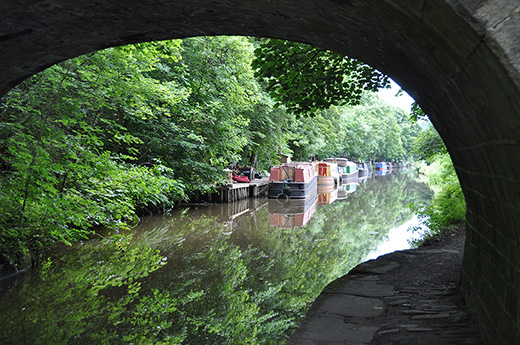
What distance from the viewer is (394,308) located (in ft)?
13.3

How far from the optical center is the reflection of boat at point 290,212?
1521 centimetres

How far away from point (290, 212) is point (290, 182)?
4.62 meters

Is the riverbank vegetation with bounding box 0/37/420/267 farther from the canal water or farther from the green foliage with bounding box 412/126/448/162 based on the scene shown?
the green foliage with bounding box 412/126/448/162

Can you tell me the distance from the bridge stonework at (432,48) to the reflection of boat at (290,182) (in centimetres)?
1874

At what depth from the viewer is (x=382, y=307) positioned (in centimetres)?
412

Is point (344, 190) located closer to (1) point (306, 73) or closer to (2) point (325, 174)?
(2) point (325, 174)

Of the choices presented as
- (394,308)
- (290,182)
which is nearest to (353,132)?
(290,182)

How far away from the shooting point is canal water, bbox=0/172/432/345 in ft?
17.7

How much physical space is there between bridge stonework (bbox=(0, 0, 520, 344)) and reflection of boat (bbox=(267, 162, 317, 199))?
18.7 m

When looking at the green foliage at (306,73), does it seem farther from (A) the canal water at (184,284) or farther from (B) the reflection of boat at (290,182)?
(B) the reflection of boat at (290,182)

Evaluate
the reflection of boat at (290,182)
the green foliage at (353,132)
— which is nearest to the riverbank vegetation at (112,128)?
the reflection of boat at (290,182)

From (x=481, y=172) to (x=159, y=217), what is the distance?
13.6m

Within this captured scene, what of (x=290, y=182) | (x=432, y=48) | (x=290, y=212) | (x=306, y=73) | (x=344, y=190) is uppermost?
(x=306, y=73)

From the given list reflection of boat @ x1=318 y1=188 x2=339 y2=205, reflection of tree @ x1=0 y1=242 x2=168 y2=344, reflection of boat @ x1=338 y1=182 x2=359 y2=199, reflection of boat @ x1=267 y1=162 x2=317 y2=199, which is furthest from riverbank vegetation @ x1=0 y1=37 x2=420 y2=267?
reflection of boat @ x1=338 y1=182 x2=359 y2=199
